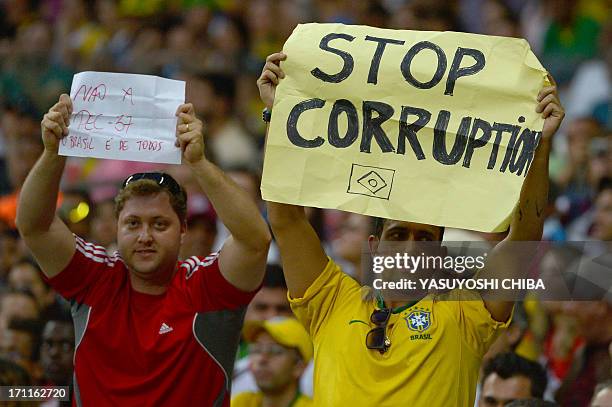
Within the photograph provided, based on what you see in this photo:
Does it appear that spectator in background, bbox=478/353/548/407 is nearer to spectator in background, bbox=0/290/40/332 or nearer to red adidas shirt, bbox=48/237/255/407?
red adidas shirt, bbox=48/237/255/407

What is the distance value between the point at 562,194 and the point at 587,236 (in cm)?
71

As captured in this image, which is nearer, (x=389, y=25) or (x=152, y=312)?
(x=152, y=312)

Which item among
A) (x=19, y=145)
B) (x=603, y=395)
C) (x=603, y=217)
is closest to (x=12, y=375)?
(x=603, y=395)

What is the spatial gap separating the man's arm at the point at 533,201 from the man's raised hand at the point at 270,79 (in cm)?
94

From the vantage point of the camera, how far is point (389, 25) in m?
10.2

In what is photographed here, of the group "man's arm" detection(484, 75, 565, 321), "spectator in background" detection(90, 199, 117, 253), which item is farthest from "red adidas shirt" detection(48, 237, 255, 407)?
"spectator in background" detection(90, 199, 117, 253)

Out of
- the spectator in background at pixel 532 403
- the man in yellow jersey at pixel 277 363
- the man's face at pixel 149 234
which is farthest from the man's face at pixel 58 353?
the spectator in background at pixel 532 403

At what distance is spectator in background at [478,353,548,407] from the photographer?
567cm

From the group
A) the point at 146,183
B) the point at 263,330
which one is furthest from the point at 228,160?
the point at 146,183

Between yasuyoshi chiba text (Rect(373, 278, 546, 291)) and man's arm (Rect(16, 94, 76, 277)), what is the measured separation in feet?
3.84

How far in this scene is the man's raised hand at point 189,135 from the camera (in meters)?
4.62

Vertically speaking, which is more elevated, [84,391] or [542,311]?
[542,311]

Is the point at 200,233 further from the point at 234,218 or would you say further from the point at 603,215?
the point at 234,218

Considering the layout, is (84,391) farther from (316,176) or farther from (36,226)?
(316,176)
